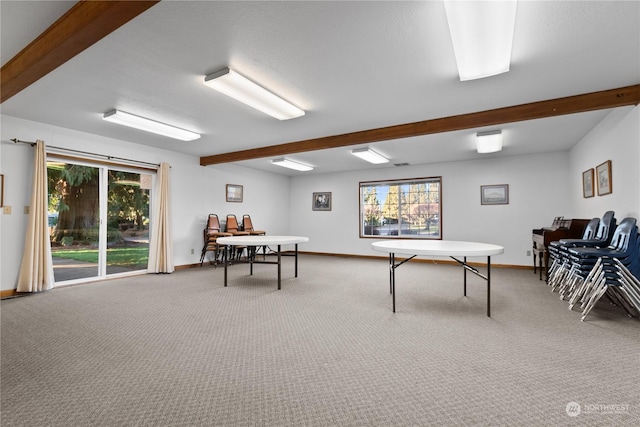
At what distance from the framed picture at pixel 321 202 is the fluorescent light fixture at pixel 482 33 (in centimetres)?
615

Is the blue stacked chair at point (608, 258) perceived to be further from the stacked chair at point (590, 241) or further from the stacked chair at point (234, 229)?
the stacked chair at point (234, 229)

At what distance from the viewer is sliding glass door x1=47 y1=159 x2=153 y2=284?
4512mm

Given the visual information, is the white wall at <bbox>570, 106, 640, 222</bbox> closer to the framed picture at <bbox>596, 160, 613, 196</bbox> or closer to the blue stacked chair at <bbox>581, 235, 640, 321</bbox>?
the framed picture at <bbox>596, 160, 613, 196</bbox>

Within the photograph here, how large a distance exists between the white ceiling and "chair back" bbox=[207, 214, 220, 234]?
2685 millimetres

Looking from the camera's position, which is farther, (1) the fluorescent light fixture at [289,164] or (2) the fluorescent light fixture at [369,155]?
(1) the fluorescent light fixture at [289,164]

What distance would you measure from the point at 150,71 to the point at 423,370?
11.3 ft

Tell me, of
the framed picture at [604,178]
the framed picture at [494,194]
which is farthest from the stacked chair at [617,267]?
the framed picture at [494,194]

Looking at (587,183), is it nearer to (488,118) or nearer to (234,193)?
(488,118)

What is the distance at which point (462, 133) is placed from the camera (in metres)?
4.66

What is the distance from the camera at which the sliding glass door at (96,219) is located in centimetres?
451

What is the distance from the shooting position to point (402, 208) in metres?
7.58

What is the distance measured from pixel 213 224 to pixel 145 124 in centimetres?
295

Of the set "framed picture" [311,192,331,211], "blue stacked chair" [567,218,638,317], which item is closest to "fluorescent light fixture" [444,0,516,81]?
"blue stacked chair" [567,218,638,317]

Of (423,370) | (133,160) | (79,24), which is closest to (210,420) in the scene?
(423,370)
